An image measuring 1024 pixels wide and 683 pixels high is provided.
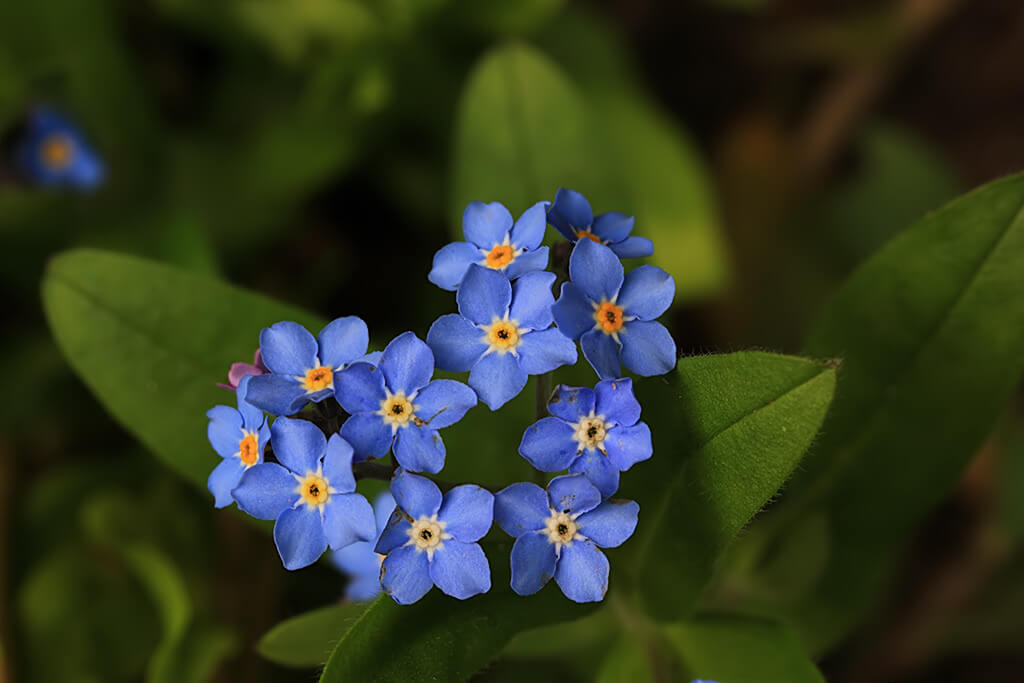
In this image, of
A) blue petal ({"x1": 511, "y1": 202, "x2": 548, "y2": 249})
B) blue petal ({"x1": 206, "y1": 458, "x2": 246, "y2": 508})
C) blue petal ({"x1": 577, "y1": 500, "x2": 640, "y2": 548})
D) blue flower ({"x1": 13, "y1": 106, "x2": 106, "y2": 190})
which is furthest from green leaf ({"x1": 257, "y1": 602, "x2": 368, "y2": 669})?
blue flower ({"x1": 13, "y1": 106, "x2": 106, "y2": 190})

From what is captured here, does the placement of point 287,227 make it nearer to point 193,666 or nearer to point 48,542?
point 48,542

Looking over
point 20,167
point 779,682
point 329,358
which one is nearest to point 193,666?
point 329,358

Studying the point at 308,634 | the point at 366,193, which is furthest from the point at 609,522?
the point at 366,193

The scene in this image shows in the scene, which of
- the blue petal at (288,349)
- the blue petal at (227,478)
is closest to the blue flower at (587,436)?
the blue petal at (288,349)

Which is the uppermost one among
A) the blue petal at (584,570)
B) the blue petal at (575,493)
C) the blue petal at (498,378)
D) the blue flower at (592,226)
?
the blue flower at (592,226)

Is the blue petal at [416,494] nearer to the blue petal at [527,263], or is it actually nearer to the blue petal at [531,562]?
the blue petal at [531,562]

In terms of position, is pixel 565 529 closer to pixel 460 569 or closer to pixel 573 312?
pixel 460 569

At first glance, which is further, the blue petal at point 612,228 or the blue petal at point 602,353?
the blue petal at point 612,228
